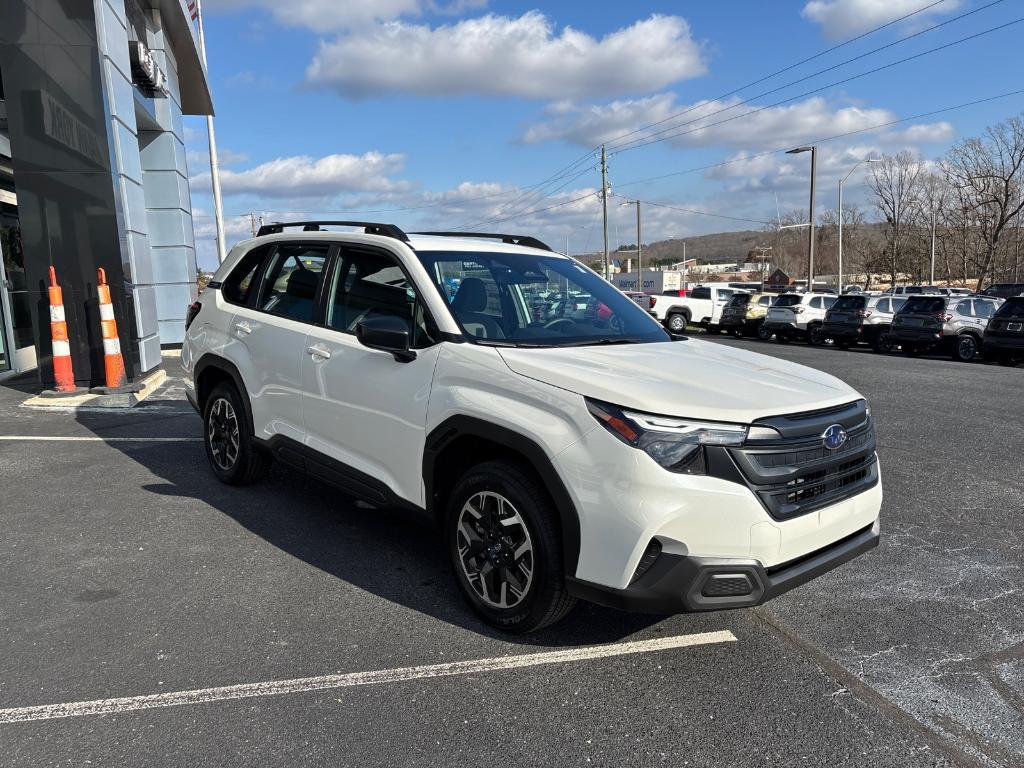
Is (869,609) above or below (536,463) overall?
below

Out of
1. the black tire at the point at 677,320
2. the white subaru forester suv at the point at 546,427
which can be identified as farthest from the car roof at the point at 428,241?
the black tire at the point at 677,320

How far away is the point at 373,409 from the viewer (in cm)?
392

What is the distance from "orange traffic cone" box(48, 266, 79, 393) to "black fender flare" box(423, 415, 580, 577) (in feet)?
24.4

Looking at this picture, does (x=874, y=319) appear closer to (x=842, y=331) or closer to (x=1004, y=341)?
(x=842, y=331)

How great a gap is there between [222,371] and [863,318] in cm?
2094

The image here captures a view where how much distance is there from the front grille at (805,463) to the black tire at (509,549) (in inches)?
32.6

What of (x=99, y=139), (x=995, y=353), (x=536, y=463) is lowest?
(x=995, y=353)

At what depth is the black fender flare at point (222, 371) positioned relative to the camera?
202 inches

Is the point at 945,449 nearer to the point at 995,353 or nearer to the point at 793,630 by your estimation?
the point at 793,630

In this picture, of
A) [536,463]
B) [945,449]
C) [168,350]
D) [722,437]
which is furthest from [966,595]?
[168,350]

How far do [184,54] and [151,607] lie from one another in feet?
55.2

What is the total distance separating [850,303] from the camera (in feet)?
74.5

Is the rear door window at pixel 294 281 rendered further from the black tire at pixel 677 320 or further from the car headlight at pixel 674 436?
the black tire at pixel 677 320

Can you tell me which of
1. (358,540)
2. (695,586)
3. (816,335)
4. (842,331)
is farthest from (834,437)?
(816,335)
